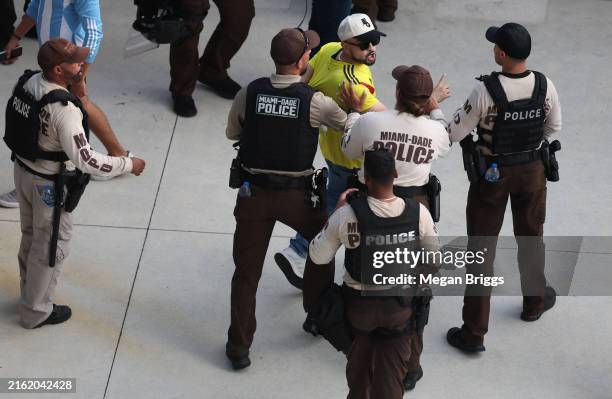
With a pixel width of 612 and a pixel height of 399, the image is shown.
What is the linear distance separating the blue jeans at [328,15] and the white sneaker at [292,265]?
264 cm

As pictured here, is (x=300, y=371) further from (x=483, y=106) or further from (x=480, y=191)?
(x=483, y=106)

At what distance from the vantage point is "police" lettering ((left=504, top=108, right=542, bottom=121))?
5598mm

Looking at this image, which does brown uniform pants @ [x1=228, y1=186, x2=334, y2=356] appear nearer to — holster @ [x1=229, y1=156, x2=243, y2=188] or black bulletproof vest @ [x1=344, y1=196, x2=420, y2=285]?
holster @ [x1=229, y1=156, x2=243, y2=188]

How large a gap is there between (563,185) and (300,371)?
2.88 metres

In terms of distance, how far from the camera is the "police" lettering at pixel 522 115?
5598 millimetres

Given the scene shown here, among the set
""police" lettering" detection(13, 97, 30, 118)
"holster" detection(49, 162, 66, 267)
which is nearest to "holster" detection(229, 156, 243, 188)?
"holster" detection(49, 162, 66, 267)

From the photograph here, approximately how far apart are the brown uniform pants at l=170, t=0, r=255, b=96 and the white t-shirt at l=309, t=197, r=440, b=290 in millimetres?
3529

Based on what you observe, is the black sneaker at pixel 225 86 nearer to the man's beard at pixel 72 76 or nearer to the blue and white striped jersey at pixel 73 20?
the blue and white striped jersey at pixel 73 20

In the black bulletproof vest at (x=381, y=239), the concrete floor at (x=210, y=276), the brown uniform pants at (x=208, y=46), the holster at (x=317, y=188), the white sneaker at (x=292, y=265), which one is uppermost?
the black bulletproof vest at (x=381, y=239)

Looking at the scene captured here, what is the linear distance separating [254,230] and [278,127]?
2.03 feet

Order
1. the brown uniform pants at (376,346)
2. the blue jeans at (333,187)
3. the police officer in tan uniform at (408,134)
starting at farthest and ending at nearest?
the blue jeans at (333,187) < the police officer in tan uniform at (408,134) < the brown uniform pants at (376,346)

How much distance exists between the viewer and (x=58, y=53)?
5551 millimetres

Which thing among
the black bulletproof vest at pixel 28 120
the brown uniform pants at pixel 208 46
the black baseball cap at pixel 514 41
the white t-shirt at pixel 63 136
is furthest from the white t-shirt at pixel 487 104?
the brown uniform pants at pixel 208 46

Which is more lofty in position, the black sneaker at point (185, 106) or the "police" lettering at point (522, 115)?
the "police" lettering at point (522, 115)
